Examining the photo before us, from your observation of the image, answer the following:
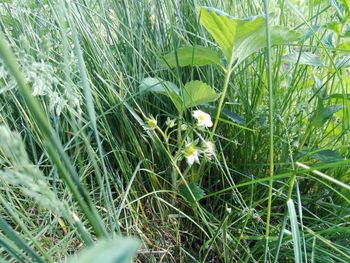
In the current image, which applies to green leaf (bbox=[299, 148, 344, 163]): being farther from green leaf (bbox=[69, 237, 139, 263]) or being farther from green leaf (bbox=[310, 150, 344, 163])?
green leaf (bbox=[69, 237, 139, 263])

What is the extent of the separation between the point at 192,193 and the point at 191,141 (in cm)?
11

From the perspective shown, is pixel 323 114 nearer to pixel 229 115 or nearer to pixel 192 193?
pixel 229 115

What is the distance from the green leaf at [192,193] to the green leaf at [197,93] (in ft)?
0.43

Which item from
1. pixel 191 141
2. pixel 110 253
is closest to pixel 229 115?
pixel 191 141

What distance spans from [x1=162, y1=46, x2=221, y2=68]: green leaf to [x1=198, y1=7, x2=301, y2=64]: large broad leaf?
1.0 inches

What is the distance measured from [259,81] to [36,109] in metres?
0.64

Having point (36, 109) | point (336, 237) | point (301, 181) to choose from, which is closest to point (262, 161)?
point (301, 181)

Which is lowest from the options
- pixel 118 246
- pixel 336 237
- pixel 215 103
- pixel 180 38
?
pixel 336 237

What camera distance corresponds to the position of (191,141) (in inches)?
29.9

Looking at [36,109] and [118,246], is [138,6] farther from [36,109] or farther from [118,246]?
[118,246]

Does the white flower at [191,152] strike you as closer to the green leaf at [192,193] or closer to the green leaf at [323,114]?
the green leaf at [192,193]

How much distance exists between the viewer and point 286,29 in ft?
2.16

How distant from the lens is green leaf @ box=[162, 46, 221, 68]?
0.71m

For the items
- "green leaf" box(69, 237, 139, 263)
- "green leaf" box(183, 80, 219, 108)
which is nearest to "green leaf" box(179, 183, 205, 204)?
"green leaf" box(183, 80, 219, 108)
